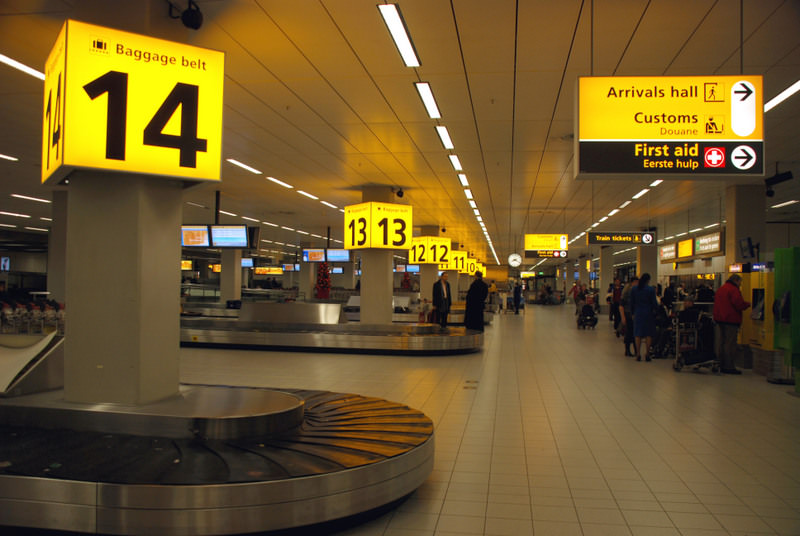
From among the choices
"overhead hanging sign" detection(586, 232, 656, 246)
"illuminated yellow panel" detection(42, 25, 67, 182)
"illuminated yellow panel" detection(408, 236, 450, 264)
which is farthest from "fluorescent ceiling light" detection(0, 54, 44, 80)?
"overhead hanging sign" detection(586, 232, 656, 246)

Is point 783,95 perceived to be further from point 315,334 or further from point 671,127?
point 315,334

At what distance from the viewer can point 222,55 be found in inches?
194

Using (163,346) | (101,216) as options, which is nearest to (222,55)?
(101,216)

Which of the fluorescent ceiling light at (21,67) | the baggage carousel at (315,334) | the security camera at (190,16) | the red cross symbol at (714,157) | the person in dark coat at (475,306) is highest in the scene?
the fluorescent ceiling light at (21,67)

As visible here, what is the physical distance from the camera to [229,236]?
16219 millimetres

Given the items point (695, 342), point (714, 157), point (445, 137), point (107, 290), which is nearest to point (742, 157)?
point (714, 157)

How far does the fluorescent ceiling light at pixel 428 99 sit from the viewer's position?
8.06m

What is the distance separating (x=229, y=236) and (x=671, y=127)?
1311 centimetres

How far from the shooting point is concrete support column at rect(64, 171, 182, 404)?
4.60m

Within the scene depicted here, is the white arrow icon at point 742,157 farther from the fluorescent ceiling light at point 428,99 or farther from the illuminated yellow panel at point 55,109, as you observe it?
the illuminated yellow panel at point 55,109

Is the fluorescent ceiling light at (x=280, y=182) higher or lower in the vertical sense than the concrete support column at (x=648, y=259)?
higher

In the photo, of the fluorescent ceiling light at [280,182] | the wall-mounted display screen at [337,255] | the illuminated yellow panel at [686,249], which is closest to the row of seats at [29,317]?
the fluorescent ceiling light at [280,182]

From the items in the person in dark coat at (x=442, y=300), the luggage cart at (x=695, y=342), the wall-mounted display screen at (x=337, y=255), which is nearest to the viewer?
the luggage cart at (x=695, y=342)

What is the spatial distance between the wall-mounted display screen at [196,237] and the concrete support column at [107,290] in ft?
39.8
